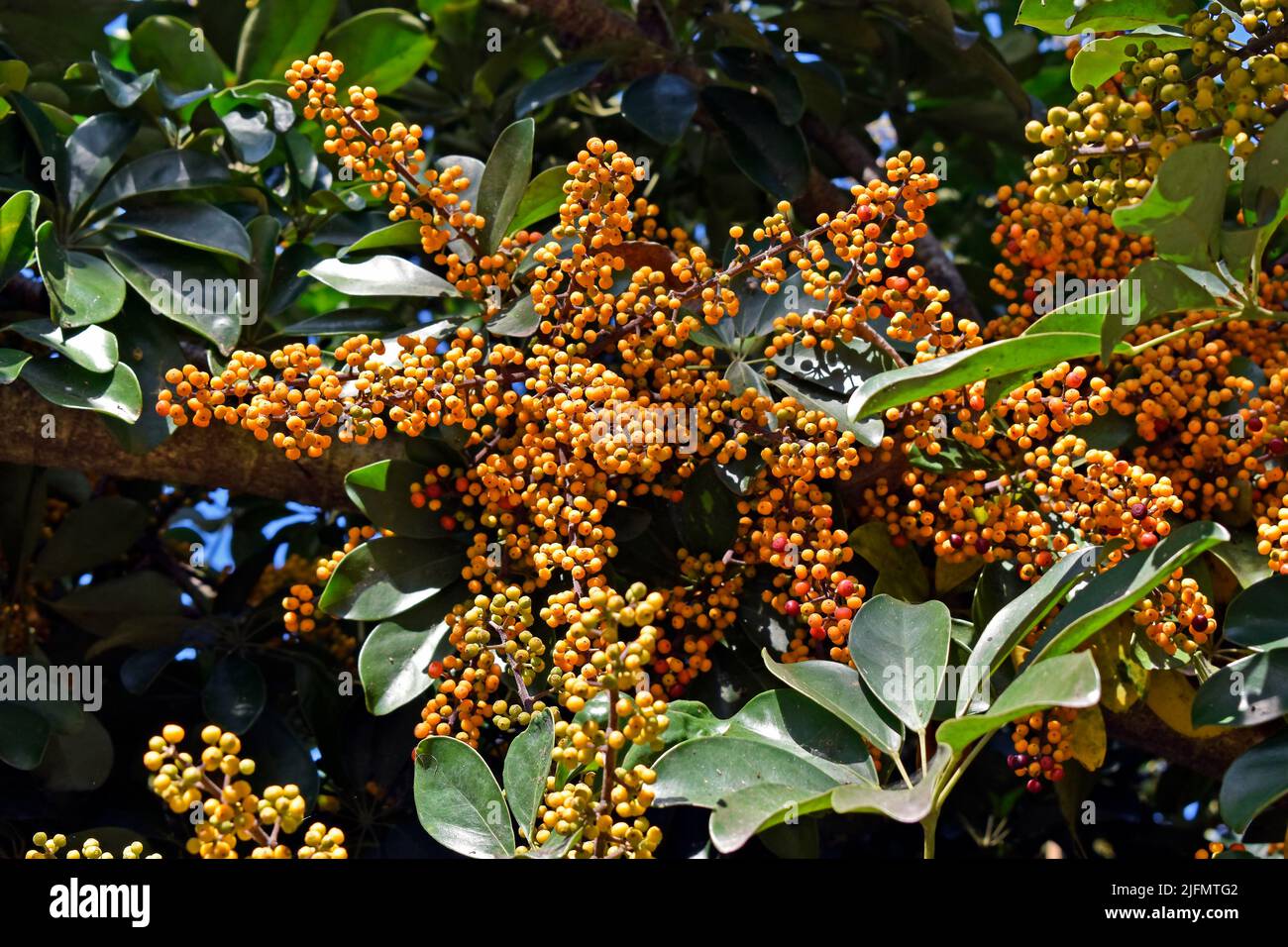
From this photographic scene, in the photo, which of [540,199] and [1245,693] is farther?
[540,199]

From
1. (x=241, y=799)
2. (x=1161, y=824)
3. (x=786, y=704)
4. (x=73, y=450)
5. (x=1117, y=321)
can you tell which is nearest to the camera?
(x=241, y=799)

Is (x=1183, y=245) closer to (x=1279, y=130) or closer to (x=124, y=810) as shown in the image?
(x=1279, y=130)

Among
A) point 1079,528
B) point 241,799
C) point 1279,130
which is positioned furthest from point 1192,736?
point 241,799

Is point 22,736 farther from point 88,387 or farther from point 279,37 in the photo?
point 279,37

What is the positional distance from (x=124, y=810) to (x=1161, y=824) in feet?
6.92

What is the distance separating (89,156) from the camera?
218cm

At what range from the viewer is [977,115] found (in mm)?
2873

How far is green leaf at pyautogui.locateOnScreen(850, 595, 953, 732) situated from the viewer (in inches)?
61.8

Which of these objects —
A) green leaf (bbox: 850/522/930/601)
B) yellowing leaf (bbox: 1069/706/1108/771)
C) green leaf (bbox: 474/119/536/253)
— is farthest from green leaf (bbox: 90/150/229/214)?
yellowing leaf (bbox: 1069/706/1108/771)

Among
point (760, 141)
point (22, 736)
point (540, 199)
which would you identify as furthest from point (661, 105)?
point (22, 736)

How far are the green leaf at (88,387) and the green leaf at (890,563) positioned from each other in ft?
3.70

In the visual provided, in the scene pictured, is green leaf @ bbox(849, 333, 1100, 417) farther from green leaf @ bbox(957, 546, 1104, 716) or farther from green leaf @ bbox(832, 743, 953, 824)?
green leaf @ bbox(832, 743, 953, 824)

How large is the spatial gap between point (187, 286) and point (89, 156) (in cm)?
30

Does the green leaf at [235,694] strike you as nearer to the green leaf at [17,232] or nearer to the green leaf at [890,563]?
the green leaf at [17,232]
